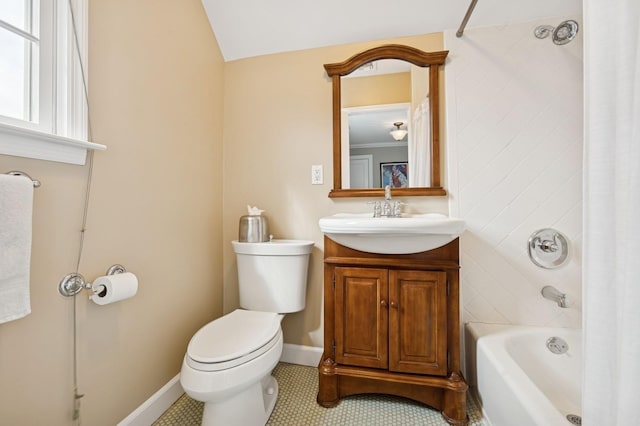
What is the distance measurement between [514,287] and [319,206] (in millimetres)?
1149

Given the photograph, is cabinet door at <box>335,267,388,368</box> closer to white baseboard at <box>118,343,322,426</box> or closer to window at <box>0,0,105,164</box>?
white baseboard at <box>118,343,322,426</box>

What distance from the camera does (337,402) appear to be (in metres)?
1.32

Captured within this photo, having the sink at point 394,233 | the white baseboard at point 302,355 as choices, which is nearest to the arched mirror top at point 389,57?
the sink at point 394,233

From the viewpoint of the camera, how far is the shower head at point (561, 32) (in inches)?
48.5

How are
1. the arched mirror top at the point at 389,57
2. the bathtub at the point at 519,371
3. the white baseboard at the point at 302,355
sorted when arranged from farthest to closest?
the white baseboard at the point at 302,355 < the arched mirror top at the point at 389,57 < the bathtub at the point at 519,371

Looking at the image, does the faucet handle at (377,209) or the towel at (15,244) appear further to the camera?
the faucet handle at (377,209)

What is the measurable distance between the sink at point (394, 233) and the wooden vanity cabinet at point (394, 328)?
113 mm

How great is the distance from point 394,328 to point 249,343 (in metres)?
0.63

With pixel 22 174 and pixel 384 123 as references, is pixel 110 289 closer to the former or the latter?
pixel 22 174

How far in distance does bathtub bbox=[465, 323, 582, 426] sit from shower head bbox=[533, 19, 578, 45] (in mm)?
1391

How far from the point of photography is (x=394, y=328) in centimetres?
124

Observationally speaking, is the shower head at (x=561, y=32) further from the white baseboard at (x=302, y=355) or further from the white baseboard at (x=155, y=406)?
the white baseboard at (x=155, y=406)

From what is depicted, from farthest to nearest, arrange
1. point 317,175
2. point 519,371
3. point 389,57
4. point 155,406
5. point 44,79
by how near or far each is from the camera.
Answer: point 317,175 → point 389,57 → point 155,406 → point 519,371 → point 44,79

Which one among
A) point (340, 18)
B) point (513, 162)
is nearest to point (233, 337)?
point (513, 162)
